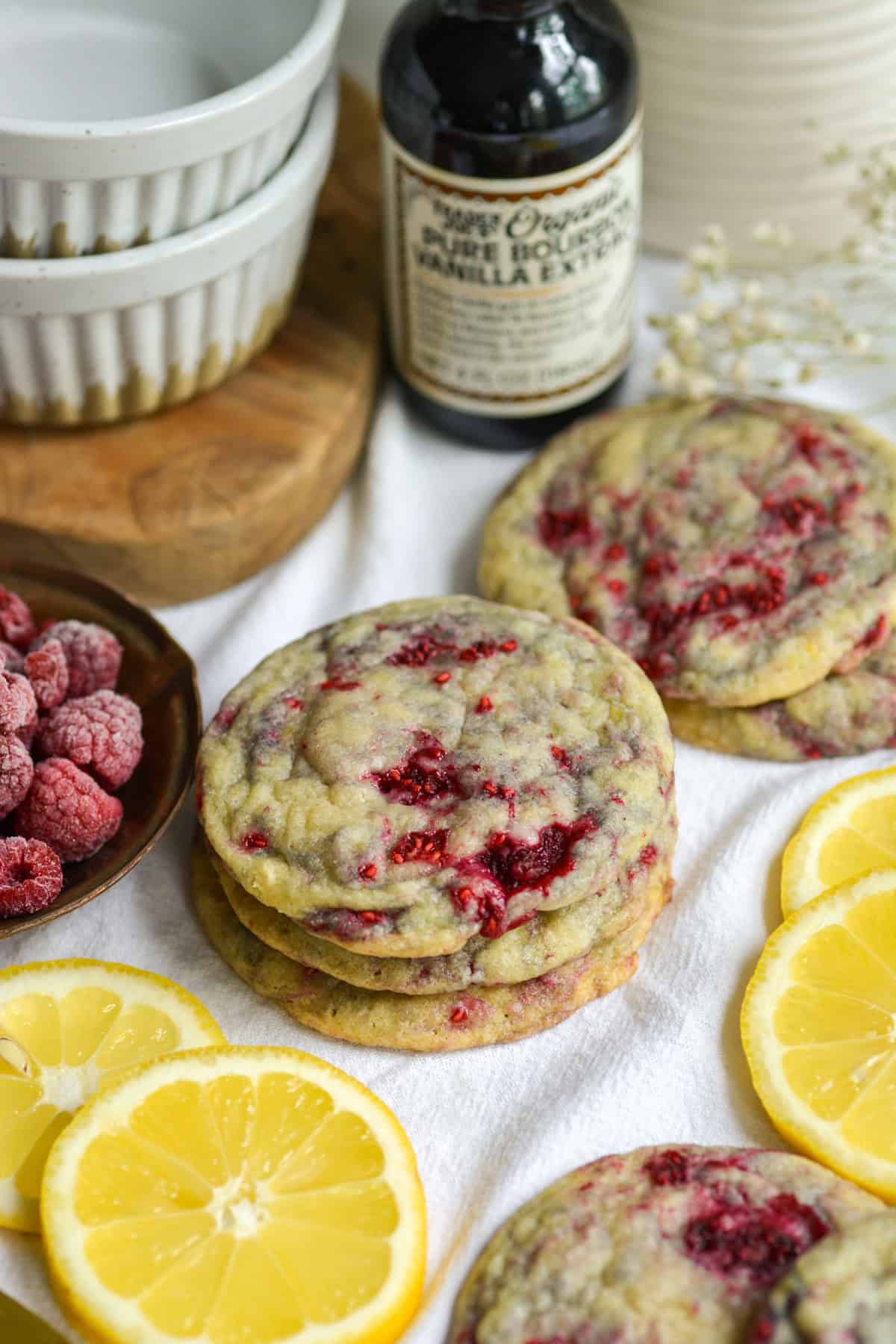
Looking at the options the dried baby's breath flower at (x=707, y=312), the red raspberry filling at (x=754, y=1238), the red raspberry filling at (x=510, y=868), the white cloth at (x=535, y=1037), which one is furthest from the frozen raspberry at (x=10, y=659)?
the dried baby's breath flower at (x=707, y=312)

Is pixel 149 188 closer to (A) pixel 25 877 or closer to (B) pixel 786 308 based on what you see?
(A) pixel 25 877

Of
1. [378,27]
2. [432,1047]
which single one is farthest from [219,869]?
[378,27]

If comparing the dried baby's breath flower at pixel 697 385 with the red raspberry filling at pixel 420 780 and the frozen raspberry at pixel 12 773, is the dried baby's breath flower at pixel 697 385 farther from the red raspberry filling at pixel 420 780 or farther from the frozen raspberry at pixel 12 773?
the frozen raspberry at pixel 12 773

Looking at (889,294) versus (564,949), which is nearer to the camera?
(564,949)

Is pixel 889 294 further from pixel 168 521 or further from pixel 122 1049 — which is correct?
pixel 122 1049

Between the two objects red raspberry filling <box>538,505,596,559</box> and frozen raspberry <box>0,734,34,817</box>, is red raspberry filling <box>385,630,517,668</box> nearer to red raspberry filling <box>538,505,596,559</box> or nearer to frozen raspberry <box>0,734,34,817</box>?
red raspberry filling <box>538,505,596,559</box>

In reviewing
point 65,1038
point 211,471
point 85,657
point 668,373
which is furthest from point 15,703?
point 668,373
